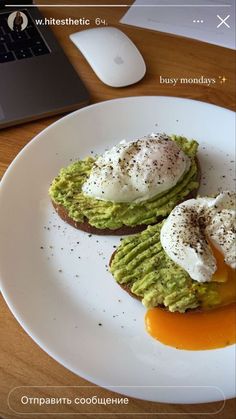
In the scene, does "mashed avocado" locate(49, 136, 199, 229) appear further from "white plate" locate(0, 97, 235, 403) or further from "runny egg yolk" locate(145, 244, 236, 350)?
"runny egg yolk" locate(145, 244, 236, 350)

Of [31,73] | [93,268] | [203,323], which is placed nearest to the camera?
[203,323]

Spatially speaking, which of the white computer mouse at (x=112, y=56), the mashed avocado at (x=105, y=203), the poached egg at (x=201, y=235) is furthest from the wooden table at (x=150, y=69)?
the poached egg at (x=201, y=235)

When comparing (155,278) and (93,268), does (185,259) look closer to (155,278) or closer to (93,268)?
(155,278)

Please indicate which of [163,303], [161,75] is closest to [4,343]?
[163,303]

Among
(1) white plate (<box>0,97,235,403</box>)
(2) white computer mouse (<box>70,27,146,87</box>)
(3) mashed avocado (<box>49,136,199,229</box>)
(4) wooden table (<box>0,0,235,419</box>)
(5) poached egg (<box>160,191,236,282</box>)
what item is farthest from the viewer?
(2) white computer mouse (<box>70,27,146,87</box>)

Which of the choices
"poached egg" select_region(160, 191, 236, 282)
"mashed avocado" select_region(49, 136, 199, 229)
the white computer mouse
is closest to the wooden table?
the white computer mouse

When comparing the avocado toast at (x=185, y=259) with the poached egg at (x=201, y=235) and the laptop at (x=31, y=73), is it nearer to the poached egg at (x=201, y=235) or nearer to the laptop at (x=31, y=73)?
the poached egg at (x=201, y=235)

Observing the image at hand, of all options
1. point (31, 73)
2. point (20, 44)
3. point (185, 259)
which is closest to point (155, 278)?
point (185, 259)
